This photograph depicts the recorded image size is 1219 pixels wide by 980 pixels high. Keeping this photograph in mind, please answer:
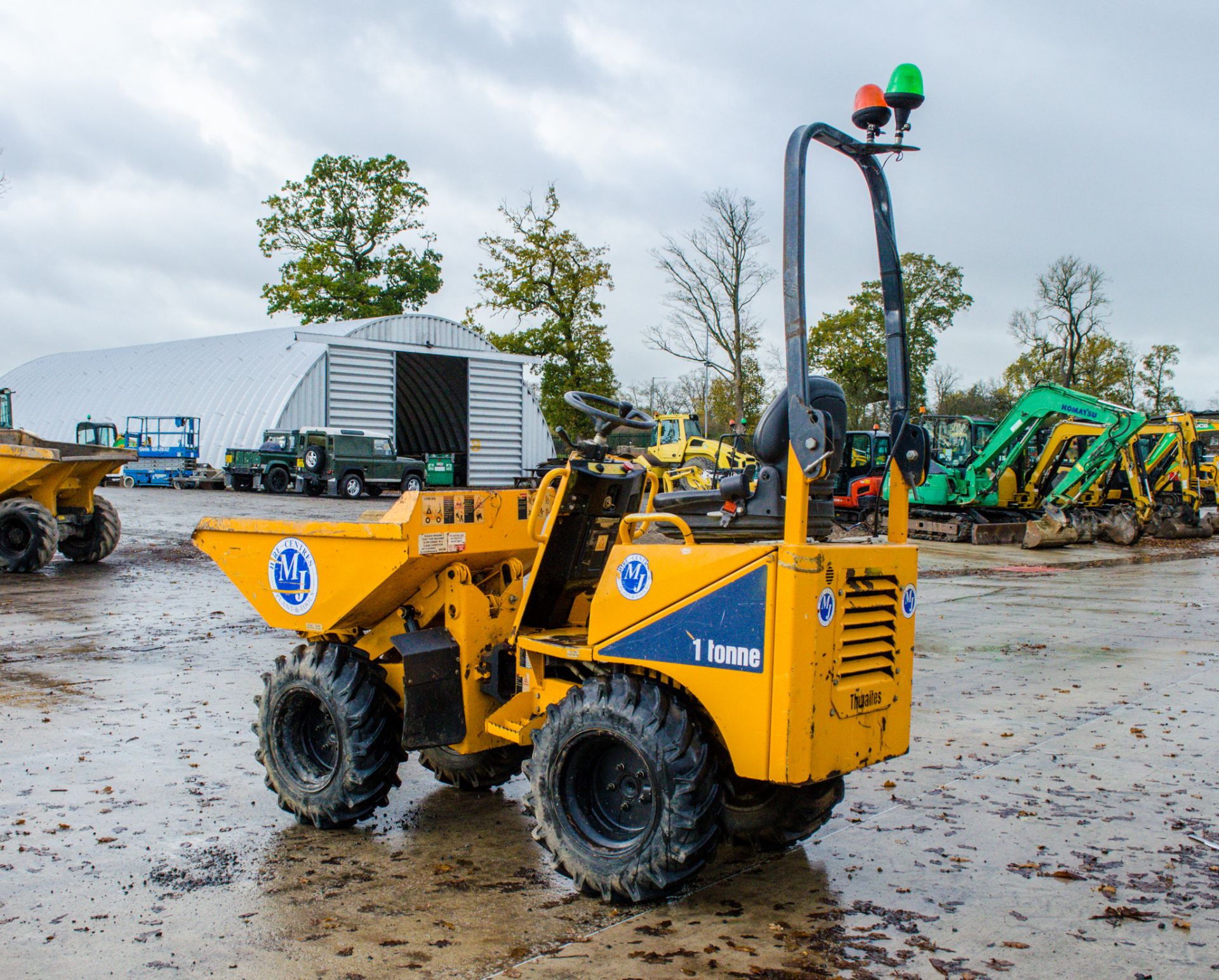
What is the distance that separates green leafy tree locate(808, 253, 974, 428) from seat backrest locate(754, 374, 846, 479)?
70.7 feet

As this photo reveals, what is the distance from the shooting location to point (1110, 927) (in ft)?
12.4

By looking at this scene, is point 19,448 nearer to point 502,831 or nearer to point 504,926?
point 502,831

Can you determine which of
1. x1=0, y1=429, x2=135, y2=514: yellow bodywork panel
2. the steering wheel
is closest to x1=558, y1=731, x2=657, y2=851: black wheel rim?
the steering wheel

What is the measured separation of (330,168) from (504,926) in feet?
174

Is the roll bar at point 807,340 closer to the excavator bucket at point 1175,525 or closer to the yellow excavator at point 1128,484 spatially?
the yellow excavator at point 1128,484

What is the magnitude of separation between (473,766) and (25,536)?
1052 centimetres

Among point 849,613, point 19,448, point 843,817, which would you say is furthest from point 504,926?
point 19,448

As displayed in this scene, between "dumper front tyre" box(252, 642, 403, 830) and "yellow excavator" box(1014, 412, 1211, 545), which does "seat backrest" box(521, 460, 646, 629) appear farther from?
"yellow excavator" box(1014, 412, 1211, 545)

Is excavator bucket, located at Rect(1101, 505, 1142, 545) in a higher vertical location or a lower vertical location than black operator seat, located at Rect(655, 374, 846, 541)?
lower

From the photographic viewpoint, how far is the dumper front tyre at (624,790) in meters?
3.63

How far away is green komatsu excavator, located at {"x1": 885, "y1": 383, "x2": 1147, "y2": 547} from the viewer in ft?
71.3

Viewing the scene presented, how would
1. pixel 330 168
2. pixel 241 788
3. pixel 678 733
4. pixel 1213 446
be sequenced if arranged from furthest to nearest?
pixel 330 168, pixel 1213 446, pixel 241 788, pixel 678 733

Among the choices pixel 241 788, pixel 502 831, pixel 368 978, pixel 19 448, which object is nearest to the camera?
pixel 368 978

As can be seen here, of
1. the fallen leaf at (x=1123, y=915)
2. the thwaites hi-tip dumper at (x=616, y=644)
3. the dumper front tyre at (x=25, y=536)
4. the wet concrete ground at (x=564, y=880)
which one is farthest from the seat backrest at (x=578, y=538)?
the dumper front tyre at (x=25, y=536)
